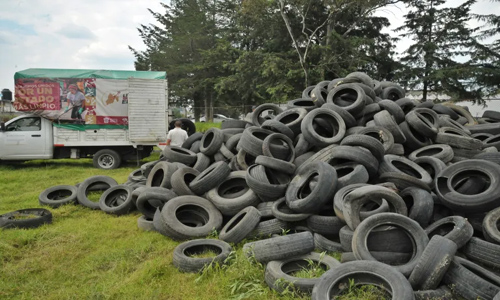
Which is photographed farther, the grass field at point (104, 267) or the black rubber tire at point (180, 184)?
the black rubber tire at point (180, 184)

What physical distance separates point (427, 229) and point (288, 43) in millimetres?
22571

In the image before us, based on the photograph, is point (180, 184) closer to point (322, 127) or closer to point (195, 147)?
point (195, 147)

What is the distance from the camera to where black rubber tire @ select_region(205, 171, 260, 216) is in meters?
5.91

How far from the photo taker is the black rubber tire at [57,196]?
755 cm

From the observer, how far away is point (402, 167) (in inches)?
245

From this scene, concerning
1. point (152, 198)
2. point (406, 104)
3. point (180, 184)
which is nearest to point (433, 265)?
point (180, 184)

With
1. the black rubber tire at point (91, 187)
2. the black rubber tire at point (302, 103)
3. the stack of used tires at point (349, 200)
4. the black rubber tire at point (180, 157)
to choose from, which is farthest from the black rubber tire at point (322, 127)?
the black rubber tire at point (91, 187)

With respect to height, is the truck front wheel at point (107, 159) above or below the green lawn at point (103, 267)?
above

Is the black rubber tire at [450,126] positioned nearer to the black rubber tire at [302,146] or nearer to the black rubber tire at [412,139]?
the black rubber tire at [412,139]

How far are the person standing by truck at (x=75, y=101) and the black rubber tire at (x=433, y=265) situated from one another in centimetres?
1289

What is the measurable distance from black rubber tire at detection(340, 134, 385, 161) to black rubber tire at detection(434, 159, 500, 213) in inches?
37.5

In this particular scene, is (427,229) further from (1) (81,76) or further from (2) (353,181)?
(1) (81,76)

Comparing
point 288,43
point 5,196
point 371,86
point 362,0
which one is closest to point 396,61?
point 362,0

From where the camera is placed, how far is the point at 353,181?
207 inches
